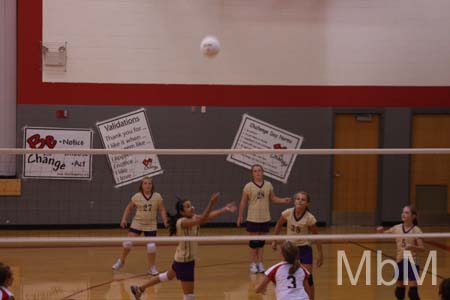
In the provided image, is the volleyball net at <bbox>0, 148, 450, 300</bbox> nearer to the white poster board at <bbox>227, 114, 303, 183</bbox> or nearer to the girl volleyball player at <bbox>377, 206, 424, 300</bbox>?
the white poster board at <bbox>227, 114, 303, 183</bbox>

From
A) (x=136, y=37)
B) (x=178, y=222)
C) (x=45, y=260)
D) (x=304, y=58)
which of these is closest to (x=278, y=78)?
(x=304, y=58)

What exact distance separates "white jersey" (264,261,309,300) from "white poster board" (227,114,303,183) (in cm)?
791

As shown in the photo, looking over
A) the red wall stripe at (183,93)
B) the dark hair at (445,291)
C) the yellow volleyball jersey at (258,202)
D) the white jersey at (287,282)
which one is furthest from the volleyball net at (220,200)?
the dark hair at (445,291)

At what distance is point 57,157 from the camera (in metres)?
14.0

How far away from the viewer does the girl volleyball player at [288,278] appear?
6.53 metres

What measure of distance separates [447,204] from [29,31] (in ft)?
31.5

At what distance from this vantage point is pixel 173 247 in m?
12.5

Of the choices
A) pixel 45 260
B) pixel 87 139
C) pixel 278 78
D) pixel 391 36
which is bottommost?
pixel 45 260

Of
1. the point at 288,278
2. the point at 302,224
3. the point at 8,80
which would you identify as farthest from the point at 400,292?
the point at 8,80

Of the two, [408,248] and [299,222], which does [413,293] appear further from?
[299,222]

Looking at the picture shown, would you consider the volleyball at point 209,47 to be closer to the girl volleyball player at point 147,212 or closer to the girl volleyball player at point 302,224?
the girl volleyball player at point 147,212

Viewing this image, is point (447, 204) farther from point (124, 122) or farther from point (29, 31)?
point (29, 31)

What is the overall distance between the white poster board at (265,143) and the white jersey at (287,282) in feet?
26.0

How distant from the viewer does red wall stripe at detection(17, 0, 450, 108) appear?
45.1ft
